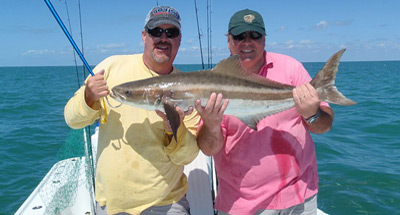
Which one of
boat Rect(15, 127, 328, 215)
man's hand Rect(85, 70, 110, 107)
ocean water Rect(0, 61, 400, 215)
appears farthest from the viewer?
ocean water Rect(0, 61, 400, 215)

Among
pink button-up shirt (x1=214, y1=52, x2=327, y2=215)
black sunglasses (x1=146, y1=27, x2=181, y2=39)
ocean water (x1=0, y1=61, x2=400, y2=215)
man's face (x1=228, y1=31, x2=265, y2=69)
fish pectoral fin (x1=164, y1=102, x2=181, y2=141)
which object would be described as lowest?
ocean water (x1=0, y1=61, x2=400, y2=215)

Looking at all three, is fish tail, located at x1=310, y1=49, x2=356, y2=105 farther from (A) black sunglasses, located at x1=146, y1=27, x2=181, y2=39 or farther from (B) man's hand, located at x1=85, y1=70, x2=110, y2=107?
(B) man's hand, located at x1=85, y1=70, x2=110, y2=107

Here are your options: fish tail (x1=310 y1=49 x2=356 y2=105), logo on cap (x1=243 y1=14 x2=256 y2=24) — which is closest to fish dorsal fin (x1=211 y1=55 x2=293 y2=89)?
fish tail (x1=310 y1=49 x2=356 y2=105)

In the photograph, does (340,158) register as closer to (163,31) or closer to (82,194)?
(82,194)

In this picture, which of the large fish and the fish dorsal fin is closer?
the large fish

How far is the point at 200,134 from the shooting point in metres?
3.55

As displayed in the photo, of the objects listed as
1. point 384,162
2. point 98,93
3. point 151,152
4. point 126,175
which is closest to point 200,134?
point 151,152

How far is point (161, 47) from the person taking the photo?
337 centimetres

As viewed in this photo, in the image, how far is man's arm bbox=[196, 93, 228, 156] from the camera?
3223mm

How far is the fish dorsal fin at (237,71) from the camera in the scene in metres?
3.33

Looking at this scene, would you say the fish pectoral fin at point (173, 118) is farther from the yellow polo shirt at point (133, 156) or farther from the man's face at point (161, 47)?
the man's face at point (161, 47)

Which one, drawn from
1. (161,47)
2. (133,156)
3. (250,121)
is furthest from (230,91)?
(133,156)

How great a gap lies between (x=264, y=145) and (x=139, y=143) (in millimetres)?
1346

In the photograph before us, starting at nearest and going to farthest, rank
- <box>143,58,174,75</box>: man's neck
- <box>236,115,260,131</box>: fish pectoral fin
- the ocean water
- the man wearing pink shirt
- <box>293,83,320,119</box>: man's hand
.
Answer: <box>293,83,320,119</box>: man's hand → <box>236,115,260,131</box>: fish pectoral fin → the man wearing pink shirt → <box>143,58,174,75</box>: man's neck → the ocean water
